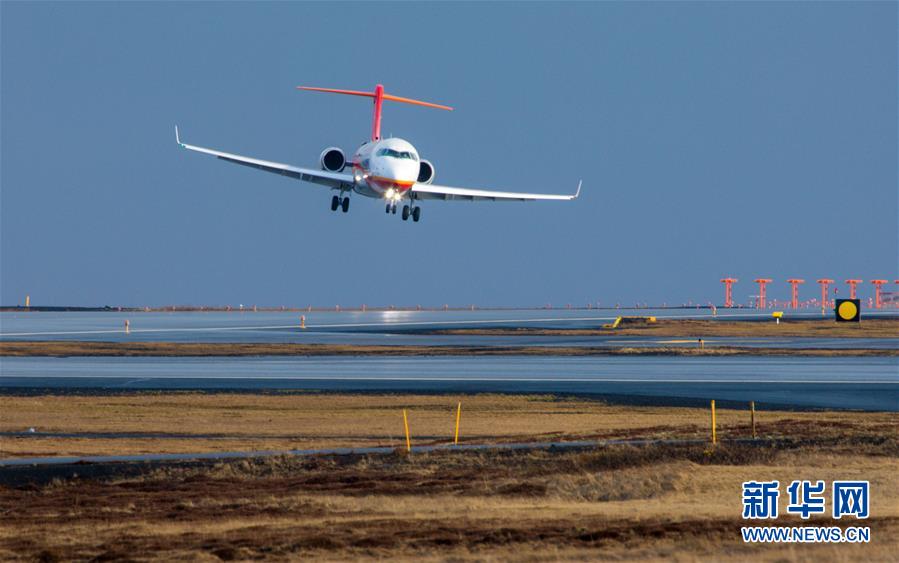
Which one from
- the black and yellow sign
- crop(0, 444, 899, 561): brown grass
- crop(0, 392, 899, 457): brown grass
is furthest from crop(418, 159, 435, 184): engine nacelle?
crop(0, 444, 899, 561): brown grass

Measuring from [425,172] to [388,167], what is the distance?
24.6ft

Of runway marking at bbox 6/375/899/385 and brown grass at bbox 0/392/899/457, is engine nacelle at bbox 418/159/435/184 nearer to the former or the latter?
runway marking at bbox 6/375/899/385

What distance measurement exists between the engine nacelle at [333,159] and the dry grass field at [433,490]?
111ft

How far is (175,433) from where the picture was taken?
39812 mm

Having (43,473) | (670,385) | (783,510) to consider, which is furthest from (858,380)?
(43,473)

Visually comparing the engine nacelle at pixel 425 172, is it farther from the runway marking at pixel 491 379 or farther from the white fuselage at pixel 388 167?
the runway marking at pixel 491 379

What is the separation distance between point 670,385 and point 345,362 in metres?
21.7

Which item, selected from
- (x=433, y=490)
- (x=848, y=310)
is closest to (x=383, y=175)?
(x=848, y=310)

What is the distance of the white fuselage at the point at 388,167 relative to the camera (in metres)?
69.9

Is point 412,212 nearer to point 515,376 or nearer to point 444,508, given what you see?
point 515,376

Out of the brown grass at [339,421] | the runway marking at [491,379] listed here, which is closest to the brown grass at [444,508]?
the brown grass at [339,421]

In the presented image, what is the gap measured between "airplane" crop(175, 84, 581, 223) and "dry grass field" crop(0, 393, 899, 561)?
2723 cm

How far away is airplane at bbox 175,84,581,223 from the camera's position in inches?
2766

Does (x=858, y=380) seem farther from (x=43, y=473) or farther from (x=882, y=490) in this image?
(x=43, y=473)
